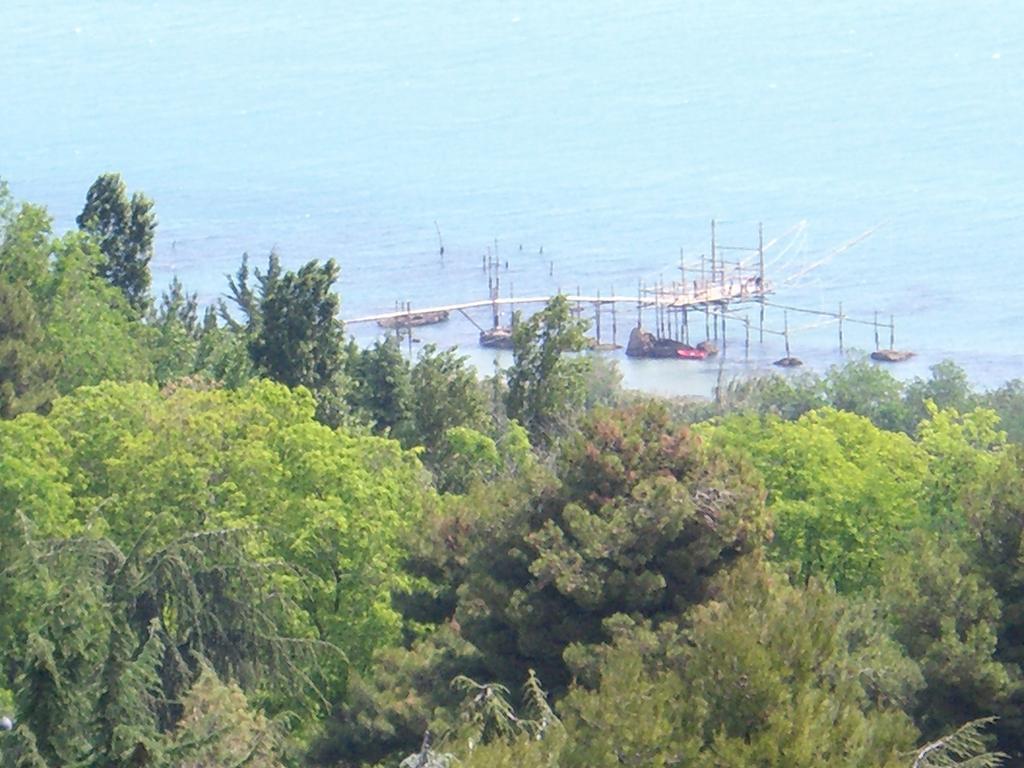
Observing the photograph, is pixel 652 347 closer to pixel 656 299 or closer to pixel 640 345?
pixel 640 345

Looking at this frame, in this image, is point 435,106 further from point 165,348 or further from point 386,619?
point 386,619

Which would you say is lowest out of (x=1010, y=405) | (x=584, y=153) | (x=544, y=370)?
(x=1010, y=405)

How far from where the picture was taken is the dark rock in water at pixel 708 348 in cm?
7631

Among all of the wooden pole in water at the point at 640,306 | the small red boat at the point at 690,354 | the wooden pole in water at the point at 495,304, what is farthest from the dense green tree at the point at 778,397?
the wooden pole in water at the point at 495,304

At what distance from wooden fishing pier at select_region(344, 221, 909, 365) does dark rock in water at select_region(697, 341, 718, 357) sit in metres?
0.15

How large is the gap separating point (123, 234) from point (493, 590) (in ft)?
88.2

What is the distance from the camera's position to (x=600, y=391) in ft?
214

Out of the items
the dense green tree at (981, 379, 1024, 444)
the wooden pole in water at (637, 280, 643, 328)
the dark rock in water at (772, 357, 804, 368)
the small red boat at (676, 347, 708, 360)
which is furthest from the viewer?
the wooden pole in water at (637, 280, 643, 328)

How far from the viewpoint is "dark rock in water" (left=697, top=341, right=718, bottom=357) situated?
76.3 m

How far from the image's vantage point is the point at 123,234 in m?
43.5

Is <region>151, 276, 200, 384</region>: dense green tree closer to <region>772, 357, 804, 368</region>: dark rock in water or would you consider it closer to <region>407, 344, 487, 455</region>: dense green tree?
<region>407, 344, 487, 455</region>: dense green tree

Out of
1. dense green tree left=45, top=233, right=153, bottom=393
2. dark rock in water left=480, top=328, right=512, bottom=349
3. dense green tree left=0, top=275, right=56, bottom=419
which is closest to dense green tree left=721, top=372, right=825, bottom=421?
dark rock in water left=480, top=328, right=512, bottom=349

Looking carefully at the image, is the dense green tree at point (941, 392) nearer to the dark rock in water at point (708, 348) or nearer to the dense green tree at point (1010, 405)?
the dense green tree at point (1010, 405)

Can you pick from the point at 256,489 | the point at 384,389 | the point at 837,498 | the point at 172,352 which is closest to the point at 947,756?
the point at 837,498
